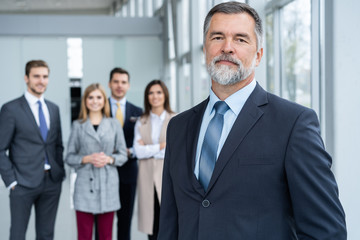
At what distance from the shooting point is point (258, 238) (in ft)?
4.22

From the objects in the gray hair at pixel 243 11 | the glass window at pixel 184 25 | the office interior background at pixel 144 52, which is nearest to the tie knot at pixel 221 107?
the gray hair at pixel 243 11

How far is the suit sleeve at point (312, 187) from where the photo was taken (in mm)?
1213

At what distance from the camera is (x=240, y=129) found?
1346mm

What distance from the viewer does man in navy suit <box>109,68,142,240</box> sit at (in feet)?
13.1

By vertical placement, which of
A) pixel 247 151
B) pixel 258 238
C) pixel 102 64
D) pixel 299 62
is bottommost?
pixel 258 238

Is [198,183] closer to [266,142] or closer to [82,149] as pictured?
[266,142]

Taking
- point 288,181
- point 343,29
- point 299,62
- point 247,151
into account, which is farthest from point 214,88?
point 299,62

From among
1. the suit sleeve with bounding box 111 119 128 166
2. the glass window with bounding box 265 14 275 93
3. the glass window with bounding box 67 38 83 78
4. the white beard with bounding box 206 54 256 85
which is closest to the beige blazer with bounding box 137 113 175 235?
the suit sleeve with bounding box 111 119 128 166

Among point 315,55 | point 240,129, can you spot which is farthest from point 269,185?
point 315,55

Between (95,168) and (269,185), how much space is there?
2.65m

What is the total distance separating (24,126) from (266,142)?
2.77 metres

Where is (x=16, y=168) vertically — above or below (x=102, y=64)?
below

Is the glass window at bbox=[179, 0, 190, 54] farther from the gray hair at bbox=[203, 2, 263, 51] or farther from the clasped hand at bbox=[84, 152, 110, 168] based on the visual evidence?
the gray hair at bbox=[203, 2, 263, 51]

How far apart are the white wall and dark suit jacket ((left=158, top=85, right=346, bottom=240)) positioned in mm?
996
